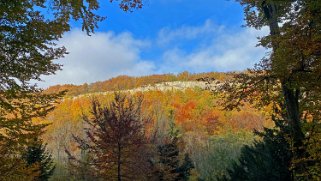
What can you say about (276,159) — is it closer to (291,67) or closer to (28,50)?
(291,67)

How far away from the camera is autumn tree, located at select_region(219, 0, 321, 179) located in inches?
364

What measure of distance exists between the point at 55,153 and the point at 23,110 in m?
84.0

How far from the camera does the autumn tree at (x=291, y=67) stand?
9250mm

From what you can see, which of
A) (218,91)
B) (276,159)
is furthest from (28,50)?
(276,159)

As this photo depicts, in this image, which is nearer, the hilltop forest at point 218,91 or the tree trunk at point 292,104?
the hilltop forest at point 218,91

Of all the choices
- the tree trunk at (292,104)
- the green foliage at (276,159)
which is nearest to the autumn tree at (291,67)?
the tree trunk at (292,104)

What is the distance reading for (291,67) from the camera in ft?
35.6

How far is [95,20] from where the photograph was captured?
7156mm

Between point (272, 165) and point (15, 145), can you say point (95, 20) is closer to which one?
point (15, 145)

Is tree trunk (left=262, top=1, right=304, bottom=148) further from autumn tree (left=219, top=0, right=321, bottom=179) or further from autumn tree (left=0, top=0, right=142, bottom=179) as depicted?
autumn tree (left=0, top=0, right=142, bottom=179)

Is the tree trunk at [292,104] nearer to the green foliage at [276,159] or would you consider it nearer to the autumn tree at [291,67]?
the autumn tree at [291,67]

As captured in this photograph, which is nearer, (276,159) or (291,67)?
(291,67)

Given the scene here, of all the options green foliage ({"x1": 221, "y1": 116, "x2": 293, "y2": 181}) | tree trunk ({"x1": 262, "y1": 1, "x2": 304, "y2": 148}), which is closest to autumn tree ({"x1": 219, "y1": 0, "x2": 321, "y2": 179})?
tree trunk ({"x1": 262, "y1": 1, "x2": 304, "y2": 148})

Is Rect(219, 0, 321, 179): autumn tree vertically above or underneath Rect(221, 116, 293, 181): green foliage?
above
